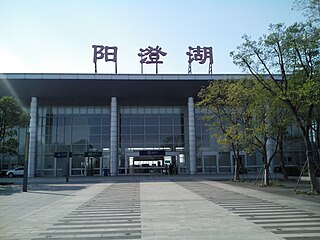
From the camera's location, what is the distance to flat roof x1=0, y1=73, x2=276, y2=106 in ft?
121

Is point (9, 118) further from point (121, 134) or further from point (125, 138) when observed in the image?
point (125, 138)

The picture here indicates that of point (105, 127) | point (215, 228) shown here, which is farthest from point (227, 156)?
point (215, 228)

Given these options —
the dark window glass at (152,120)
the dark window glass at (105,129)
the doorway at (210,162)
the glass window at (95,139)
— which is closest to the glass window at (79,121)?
the glass window at (95,139)

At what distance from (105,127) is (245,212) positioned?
106ft

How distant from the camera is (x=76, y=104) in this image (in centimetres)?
4225

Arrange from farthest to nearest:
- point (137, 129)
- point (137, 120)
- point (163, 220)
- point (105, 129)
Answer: point (137, 120), point (137, 129), point (105, 129), point (163, 220)

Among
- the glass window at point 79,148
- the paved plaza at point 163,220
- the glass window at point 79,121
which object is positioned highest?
the glass window at point 79,121

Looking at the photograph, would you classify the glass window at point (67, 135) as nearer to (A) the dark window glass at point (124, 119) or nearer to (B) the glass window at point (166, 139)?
(A) the dark window glass at point (124, 119)

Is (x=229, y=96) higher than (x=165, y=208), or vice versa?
(x=229, y=96)

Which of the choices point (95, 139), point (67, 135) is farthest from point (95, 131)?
point (67, 135)

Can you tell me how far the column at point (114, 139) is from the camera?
39625 millimetres

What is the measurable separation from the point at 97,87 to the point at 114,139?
6.69 meters

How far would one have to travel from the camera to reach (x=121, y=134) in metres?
41.9

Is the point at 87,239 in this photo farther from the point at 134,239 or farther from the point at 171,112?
the point at 171,112
